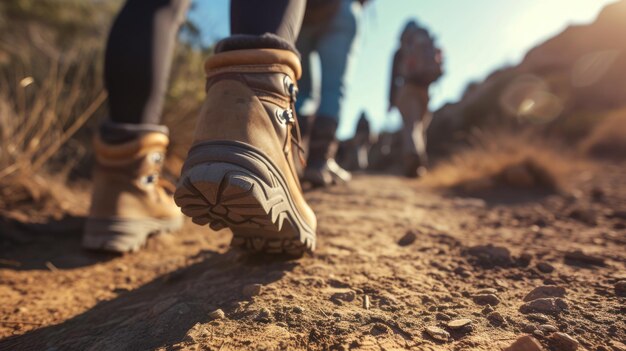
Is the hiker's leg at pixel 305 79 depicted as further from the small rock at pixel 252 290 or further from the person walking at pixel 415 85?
the person walking at pixel 415 85

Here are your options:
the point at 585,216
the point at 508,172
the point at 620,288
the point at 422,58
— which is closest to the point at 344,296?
the point at 620,288

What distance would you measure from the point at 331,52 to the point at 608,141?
6.27m

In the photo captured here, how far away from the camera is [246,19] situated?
87cm

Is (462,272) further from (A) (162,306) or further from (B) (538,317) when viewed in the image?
(A) (162,306)

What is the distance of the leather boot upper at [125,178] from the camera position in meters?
1.29

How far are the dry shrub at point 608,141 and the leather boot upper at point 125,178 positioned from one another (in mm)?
6522

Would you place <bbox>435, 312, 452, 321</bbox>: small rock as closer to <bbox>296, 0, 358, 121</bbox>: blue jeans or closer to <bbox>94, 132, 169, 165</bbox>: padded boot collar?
<bbox>94, 132, 169, 165</bbox>: padded boot collar

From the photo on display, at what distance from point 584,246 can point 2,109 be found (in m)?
2.52

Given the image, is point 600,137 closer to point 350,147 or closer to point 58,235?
point 350,147

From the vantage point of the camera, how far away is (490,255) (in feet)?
3.22

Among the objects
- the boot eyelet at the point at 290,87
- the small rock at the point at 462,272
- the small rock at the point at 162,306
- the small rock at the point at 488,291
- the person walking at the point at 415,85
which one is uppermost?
the person walking at the point at 415,85

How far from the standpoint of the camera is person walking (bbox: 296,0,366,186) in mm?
2107

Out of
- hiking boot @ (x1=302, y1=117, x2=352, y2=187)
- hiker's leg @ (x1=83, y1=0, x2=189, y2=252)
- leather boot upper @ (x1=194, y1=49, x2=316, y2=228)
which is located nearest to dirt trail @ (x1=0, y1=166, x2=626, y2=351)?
hiker's leg @ (x1=83, y1=0, x2=189, y2=252)

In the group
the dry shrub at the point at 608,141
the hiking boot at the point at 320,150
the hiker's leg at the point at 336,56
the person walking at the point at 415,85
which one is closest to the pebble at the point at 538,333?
the hiking boot at the point at 320,150
